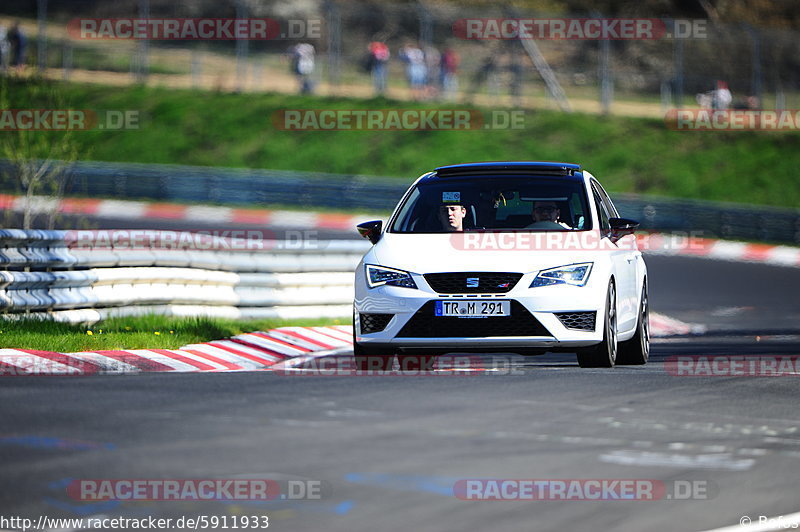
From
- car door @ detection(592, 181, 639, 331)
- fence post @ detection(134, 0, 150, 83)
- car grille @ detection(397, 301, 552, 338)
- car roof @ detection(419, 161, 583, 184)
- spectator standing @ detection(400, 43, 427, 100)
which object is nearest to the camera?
car grille @ detection(397, 301, 552, 338)

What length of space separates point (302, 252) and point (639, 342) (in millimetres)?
5826

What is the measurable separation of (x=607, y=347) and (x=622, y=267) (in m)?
0.89

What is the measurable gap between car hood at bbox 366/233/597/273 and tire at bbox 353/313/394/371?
674mm

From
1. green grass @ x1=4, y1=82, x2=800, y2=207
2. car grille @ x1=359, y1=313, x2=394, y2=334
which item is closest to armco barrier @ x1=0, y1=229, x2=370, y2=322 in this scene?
car grille @ x1=359, y1=313, x2=394, y2=334

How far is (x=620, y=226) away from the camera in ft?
40.5

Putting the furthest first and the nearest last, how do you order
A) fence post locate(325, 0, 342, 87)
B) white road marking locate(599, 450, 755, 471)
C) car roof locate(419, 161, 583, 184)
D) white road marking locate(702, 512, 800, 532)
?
1. fence post locate(325, 0, 342, 87)
2. car roof locate(419, 161, 583, 184)
3. white road marking locate(599, 450, 755, 471)
4. white road marking locate(702, 512, 800, 532)

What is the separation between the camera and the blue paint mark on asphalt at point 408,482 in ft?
22.0

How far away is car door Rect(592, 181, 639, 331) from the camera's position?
12242mm

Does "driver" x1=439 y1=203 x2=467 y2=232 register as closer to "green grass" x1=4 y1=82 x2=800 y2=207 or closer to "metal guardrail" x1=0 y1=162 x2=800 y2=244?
"metal guardrail" x1=0 y1=162 x2=800 y2=244

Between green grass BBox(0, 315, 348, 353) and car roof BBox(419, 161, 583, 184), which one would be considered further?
car roof BBox(419, 161, 583, 184)

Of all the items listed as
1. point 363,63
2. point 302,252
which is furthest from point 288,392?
point 363,63

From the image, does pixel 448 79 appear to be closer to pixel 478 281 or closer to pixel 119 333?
pixel 119 333

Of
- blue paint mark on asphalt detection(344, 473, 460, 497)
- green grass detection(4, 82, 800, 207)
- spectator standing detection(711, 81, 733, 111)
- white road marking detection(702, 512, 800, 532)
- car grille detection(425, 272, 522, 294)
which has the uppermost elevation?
spectator standing detection(711, 81, 733, 111)

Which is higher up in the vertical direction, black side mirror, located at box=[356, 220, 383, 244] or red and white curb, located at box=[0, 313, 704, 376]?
black side mirror, located at box=[356, 220, 383, 244]
